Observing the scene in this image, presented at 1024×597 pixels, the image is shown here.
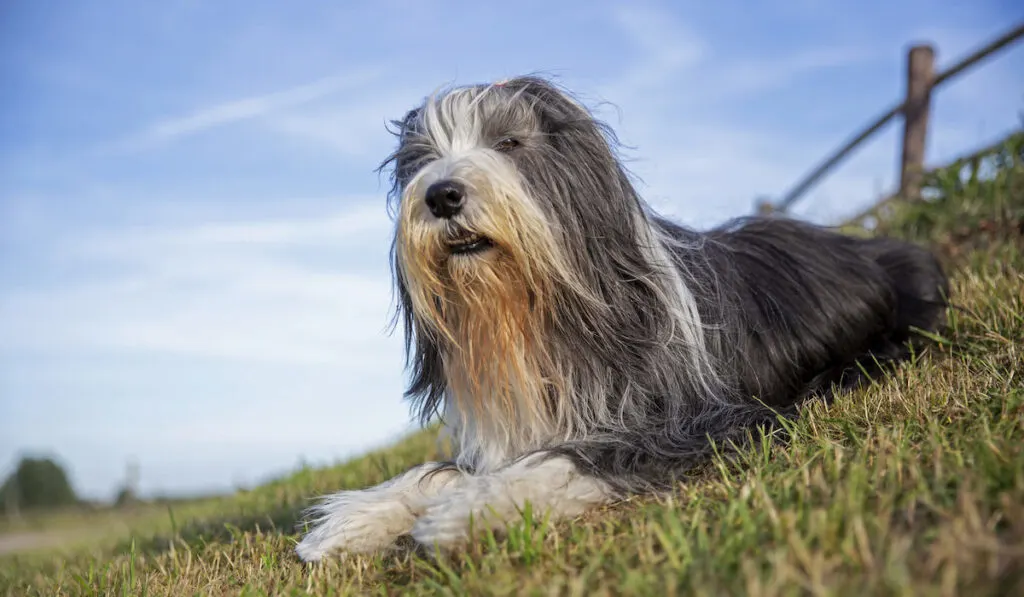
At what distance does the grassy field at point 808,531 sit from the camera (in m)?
1.74

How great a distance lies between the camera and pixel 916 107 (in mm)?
8812

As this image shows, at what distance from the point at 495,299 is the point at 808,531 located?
4.81ft

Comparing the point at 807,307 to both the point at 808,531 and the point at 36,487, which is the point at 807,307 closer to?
the point at 808,531

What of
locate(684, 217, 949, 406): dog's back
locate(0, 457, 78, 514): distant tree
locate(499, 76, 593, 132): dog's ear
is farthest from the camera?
locate(0, 457, 78, 514): distant tree

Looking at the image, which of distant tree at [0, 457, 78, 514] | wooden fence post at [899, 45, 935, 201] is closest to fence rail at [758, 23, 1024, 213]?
wooden fence post at [899, 45, 935, 201]

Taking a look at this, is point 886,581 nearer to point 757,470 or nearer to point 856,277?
point 757,470

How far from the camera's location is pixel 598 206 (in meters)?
3.29

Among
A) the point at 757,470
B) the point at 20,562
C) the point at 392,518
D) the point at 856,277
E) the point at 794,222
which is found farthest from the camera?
the point at 20,562

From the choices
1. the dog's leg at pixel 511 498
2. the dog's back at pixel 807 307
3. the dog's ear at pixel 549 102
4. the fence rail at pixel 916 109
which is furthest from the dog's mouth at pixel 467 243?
the fence rail at pixel 916 109

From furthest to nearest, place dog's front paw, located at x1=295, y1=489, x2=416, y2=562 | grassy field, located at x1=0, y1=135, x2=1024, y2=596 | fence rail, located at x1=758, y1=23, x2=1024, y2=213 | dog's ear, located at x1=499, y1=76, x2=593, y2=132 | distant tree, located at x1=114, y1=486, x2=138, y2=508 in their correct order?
distant tree, located at x1=114, y1=486, x2=138, y2=508
fence rail, located at x1=758, y1=23, x2=1024, y2=213
dog's ear, located at x1=499, y1=76, x2=593, y2=132
dog's front paw, located at x1=295, y1=489, x2=416, y2=562
grassy field, located at x1=0, y1=135, x2=1024, y2=596

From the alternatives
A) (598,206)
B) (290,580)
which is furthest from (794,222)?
(290,580)

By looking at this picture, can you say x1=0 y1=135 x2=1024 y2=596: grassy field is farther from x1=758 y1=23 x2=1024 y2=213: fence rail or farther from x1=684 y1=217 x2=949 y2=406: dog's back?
x1=758 y1=23 x2=1024 y2=213: fence rail

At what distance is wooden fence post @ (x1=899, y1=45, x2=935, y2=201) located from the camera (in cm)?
871

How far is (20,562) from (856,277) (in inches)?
→ 225
